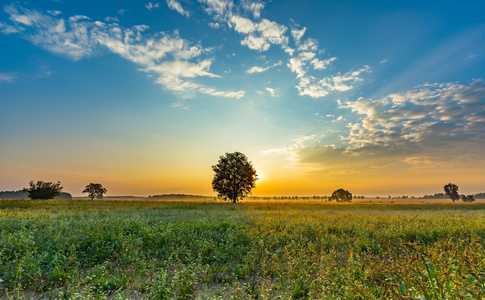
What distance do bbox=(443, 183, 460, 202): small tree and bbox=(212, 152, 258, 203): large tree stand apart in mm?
119036

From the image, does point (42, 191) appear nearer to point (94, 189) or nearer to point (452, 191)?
point (94, 189)

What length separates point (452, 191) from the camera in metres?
123

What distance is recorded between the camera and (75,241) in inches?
324

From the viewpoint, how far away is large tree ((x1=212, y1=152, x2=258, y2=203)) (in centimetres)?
6019

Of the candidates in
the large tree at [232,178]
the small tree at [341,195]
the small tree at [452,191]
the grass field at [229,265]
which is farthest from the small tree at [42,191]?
the small tree at [452,191]

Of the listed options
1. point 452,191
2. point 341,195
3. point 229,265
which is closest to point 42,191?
point 229,265

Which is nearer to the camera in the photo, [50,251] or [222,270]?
[222,270]

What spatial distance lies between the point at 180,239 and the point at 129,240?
1702 mm

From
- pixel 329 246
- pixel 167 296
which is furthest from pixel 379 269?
pixel 167 296

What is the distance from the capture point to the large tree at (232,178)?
6019cm

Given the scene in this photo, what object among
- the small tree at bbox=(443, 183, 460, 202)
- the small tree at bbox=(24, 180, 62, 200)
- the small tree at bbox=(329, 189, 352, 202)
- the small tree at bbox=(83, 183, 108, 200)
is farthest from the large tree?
the small tree at bbox=(443, 183, 460, 202)

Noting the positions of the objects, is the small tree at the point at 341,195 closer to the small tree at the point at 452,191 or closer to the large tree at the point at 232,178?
the small tree at the point at 452,191

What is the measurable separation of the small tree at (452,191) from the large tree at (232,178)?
119 meters

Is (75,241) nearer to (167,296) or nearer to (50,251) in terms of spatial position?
(50,251)
